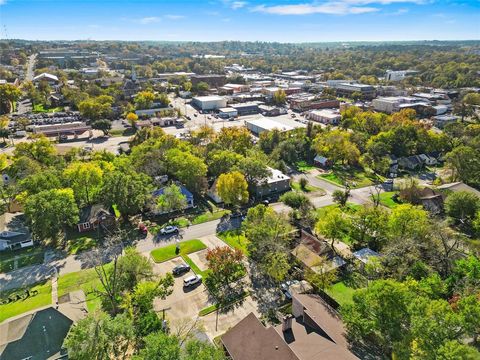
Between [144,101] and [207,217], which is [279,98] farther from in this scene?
[207,217]

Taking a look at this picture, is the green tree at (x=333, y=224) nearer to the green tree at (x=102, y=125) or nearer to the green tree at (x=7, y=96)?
the green tree at (x=102, y=125)

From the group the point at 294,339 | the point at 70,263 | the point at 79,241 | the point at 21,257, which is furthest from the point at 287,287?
the point at 21,257

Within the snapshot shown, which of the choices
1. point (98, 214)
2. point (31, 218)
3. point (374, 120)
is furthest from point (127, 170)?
point (374, 120)

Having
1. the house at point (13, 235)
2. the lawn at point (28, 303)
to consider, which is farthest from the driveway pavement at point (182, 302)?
the house at point (13, 235)

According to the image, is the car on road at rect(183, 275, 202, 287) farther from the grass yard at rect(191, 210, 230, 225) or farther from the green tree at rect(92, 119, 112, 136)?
the green tree at rect(92, 119, 112, 136)

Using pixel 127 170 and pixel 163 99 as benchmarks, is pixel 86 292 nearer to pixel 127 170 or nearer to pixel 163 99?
pixel 127 170

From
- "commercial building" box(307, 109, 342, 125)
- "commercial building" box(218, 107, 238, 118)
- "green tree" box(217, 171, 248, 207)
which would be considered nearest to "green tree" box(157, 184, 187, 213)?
"green tree" box(217, 171, 248, 207)
